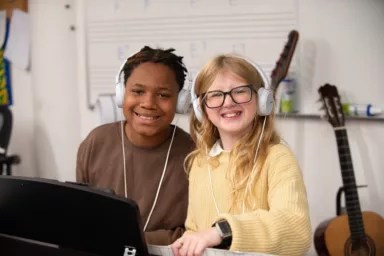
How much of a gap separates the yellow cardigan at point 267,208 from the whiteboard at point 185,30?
962mm

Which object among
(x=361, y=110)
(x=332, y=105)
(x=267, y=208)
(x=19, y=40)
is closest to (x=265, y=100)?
(x=267, y=208)

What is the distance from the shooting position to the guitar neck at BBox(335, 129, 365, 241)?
1.90 meters

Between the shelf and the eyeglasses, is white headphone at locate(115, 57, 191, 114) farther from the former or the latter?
the shelf

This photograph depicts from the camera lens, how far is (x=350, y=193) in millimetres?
1922

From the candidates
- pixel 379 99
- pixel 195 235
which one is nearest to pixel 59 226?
pixel 195 235

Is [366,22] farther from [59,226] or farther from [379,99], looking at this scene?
[59,226]

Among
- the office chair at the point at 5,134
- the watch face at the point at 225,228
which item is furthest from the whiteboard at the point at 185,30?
the watch face at the point at 225,228

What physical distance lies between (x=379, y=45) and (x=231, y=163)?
4.30 ft

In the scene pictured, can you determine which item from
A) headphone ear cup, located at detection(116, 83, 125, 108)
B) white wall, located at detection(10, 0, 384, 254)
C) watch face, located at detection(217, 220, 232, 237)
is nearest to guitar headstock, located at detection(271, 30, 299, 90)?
white wall, located at detection(10, 0, 384, 254)

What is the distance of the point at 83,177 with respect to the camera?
4.58 feet

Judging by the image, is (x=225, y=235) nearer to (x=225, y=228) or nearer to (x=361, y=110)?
(x=225, y=228)

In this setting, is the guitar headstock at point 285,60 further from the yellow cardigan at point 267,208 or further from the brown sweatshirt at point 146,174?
the yellow cardigan at point 267,208

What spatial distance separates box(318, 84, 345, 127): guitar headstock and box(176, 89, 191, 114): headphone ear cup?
3.05ft

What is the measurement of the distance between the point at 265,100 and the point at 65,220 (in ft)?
1.75
